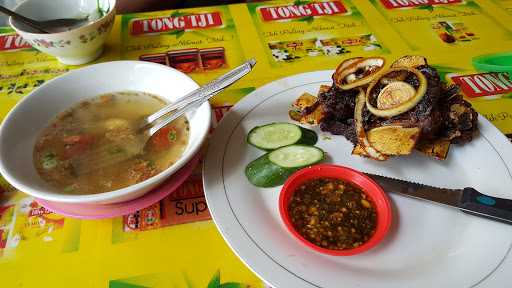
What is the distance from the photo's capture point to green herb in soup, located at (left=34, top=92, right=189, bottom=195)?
1.25m

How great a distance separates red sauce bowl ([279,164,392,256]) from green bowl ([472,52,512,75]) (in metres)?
0.98

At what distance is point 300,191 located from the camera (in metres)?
1.26

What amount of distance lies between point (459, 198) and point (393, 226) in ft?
0.78

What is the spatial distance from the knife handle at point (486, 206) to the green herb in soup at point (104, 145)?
930mm

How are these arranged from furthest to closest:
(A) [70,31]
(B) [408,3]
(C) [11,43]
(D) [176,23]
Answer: (B) [408,3] → (D) [176,23] → (C) [11,43] → (A) [70,31]

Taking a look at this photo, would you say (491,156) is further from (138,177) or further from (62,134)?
(62,134)

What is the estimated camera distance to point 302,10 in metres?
2.23

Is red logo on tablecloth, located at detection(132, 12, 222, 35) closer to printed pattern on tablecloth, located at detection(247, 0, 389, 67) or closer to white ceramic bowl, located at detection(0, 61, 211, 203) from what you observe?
printed pattern on tablecloth, located at detection(247, 0, 389, 67)

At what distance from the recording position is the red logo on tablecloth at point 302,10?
2.19 meters

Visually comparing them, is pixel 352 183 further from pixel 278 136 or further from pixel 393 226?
pixel 278 136

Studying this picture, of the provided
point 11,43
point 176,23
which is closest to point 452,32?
point 176,23

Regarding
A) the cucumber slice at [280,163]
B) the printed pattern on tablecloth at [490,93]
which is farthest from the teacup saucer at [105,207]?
the printed pattern on tablecloth at [490,93]

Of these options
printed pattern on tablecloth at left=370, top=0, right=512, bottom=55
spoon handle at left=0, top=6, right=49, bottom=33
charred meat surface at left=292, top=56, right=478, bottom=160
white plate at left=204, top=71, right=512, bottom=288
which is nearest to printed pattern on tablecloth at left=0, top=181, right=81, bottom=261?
white plate at left=204, top=71, right=512, bottom=288

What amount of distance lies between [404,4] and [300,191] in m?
1.55
